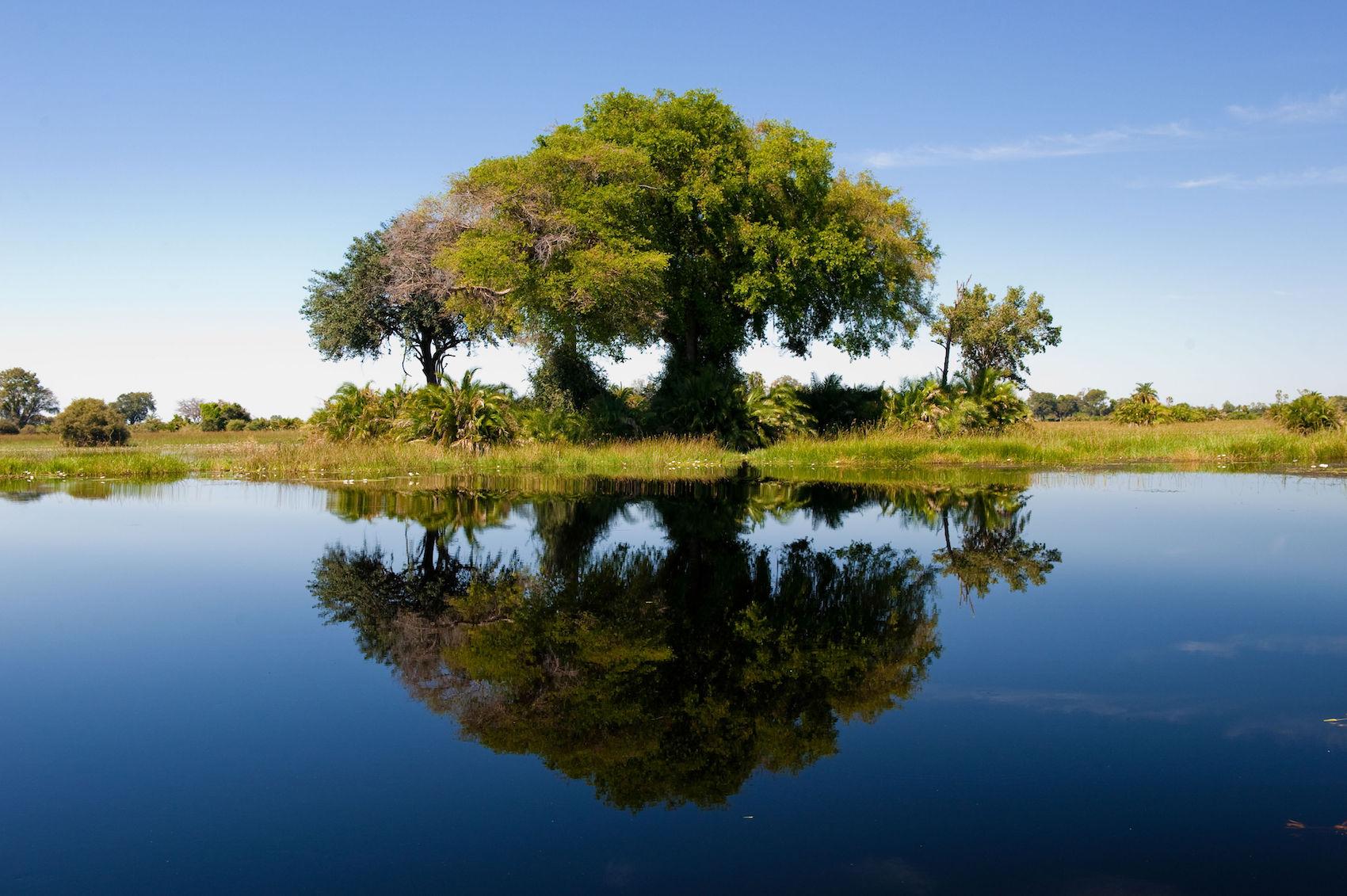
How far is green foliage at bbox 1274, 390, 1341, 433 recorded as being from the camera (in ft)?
103

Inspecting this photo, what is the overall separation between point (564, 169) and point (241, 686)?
26463 millimetres

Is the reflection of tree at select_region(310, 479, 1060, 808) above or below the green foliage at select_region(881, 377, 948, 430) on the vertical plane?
below

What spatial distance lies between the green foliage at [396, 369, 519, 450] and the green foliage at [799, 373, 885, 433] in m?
11.3

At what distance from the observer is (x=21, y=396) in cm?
8931

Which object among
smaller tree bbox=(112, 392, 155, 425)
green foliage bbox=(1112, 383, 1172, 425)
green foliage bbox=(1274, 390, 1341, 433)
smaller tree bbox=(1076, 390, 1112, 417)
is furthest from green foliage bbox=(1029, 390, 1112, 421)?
smaller tree bbox=(112, 392, 155, 425)

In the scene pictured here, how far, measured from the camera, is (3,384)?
8781 cm

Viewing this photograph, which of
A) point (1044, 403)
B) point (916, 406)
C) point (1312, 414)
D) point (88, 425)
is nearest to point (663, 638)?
point (916, 406)

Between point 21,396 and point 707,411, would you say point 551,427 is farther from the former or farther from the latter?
point 21,396

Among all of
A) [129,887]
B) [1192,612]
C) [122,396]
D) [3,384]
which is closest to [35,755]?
[129,887]

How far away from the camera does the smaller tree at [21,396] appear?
87.5 meters

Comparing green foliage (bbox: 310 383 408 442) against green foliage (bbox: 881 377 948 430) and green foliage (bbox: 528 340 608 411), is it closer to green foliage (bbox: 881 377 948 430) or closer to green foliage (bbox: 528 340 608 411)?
green foliage (bbox: 528 340 608 411)

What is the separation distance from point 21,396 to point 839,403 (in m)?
87.4

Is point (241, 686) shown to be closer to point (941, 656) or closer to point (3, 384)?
point (941, 656)

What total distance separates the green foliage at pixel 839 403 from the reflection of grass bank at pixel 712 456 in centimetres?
286
